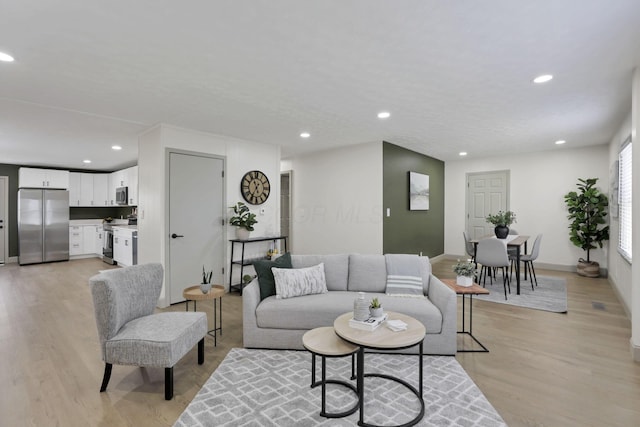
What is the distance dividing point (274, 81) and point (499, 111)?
9.01ft

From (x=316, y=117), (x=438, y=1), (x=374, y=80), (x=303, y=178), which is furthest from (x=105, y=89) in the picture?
(x=303, y=178)

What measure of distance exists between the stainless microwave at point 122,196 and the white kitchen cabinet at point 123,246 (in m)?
0.70

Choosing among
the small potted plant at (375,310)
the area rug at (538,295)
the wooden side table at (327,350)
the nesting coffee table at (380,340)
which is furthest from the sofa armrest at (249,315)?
the area rug at (538,295)

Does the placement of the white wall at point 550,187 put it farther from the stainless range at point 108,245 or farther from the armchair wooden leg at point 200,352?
the stainless range at point 108,245

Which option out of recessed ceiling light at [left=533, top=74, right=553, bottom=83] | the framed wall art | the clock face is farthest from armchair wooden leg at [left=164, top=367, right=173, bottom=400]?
the framed wall art

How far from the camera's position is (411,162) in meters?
6.37

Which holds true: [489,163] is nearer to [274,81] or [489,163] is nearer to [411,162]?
[411,162]

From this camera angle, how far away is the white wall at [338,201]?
556 cm

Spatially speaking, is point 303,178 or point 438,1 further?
point 303,178

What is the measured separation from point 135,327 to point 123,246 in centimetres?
544

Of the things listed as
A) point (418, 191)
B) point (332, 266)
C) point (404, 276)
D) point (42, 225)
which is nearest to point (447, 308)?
point (404, 276)

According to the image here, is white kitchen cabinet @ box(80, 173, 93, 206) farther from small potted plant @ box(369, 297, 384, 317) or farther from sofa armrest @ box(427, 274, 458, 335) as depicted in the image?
sofa armrest @ box(427, 274, 458, 335)

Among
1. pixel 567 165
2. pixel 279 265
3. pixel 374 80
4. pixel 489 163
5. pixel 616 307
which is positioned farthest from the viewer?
pixel 489 163

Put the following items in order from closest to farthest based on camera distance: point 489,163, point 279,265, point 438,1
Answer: point 438,1
point 279,265
point 489,163
